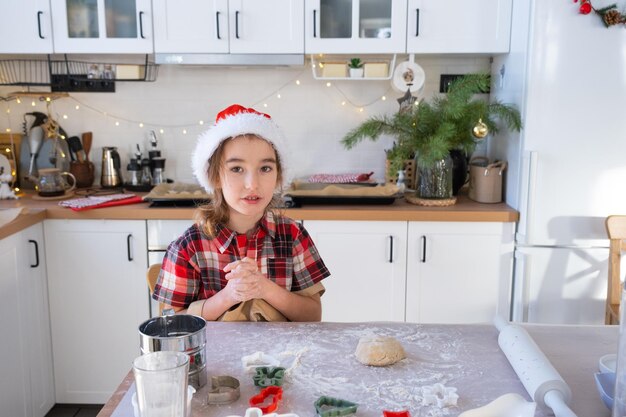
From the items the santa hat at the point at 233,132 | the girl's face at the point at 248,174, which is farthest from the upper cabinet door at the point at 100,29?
the girl's face at the point at 248,174

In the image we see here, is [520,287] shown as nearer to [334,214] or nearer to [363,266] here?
[363,266]

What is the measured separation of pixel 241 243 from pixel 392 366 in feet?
1.81

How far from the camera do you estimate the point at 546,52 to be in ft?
7.76

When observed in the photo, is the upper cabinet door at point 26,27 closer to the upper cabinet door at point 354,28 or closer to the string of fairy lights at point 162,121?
the string of fairy lights at point 162,121

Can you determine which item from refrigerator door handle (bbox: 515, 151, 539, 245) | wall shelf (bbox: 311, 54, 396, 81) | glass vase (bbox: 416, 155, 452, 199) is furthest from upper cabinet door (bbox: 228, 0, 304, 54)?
refrigerator door handle (bbox: 515, 151, 539, 245)

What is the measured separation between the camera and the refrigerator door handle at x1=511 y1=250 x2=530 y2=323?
8.14 feet

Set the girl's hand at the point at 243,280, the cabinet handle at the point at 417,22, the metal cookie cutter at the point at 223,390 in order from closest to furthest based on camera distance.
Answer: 1. the metal cookie cutter at the point at 223,390
2. the girl's hand at the point at 243,280
3. the cabinet handle at the point at 417,22

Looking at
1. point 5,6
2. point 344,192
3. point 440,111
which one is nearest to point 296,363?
point 344,192

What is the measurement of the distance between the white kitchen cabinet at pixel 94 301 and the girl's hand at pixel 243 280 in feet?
4.26

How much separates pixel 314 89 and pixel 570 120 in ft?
4.05

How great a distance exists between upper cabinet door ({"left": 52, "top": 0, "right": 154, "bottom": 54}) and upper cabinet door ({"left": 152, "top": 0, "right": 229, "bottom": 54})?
73 millimetres

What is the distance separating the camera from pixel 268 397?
0.98 meters

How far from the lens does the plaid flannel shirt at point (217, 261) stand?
1.47 metres

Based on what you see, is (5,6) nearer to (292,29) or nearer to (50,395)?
(292,29)
